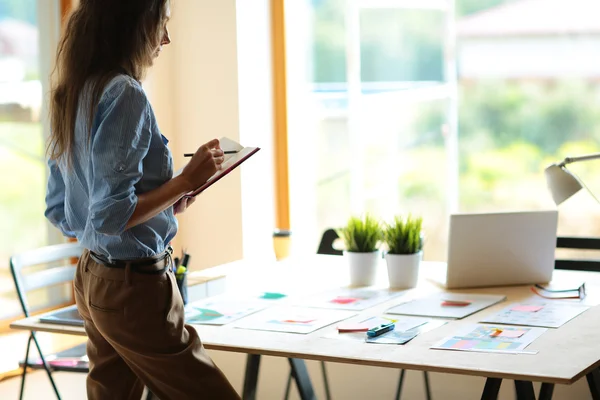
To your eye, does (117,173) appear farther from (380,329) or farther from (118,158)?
(380,329)

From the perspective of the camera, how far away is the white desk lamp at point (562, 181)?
2.78 meters

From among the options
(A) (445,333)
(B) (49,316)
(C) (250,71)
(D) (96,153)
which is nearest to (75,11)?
(D) (96,153)

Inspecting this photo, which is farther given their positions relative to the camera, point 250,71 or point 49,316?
point 250,71

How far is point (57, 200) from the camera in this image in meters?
2.18

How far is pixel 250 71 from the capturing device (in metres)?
4.76

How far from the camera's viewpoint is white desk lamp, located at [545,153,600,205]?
2.78 meters

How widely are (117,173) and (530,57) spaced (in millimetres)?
3112

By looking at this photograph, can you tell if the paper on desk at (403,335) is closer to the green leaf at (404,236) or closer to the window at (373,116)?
the green leaf at (404,236)

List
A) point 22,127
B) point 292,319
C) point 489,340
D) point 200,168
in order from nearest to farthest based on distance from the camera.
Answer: point 200,168 → point 489,340 → point 292,319 → point 22,127

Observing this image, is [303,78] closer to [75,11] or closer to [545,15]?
[545,15]

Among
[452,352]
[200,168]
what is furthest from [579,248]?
[200,168]

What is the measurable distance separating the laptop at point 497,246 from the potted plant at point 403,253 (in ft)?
0.38

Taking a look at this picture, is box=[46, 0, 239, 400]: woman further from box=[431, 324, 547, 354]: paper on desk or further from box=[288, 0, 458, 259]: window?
box=[288, 0, 458, 259]: window

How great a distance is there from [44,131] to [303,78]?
4.80ft
